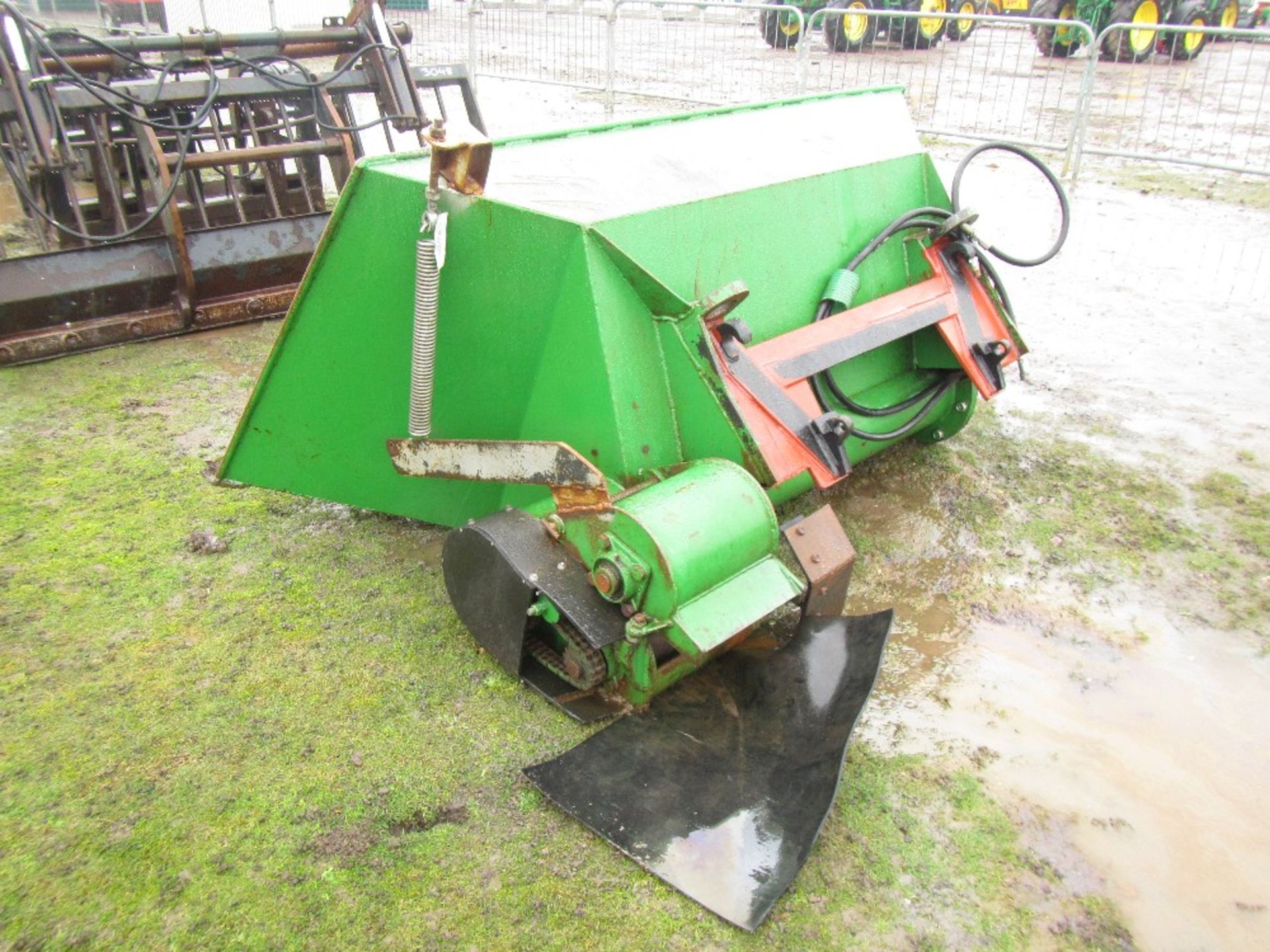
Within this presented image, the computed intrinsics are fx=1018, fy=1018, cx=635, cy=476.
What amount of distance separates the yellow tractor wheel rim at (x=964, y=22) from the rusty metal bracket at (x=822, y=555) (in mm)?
15672

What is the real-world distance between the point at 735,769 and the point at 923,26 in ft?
50.0

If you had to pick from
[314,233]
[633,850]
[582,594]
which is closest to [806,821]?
[633,850]

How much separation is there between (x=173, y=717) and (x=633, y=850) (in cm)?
131

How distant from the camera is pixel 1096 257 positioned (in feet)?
22.1

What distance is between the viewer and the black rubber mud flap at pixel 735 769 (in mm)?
2238

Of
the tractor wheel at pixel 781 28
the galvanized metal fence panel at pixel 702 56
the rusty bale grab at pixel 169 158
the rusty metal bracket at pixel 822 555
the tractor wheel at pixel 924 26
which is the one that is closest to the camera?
the rusty metal bracket at pixel 822 555

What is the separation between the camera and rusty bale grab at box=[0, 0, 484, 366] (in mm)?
4883

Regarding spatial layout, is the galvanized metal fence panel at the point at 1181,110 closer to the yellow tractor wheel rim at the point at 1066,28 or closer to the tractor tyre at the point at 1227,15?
the tractor tyre at the point at 1227,15

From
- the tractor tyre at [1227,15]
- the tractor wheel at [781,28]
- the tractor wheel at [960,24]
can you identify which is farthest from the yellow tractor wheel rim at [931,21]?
the tractor tyre at [1227,15]

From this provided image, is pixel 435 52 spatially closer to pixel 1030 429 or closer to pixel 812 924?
pixel 1030 429

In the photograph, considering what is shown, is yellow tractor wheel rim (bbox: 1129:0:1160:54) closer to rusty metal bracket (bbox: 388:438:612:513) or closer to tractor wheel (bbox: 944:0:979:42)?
tractor wheel (bbox: 944:0:979:42)

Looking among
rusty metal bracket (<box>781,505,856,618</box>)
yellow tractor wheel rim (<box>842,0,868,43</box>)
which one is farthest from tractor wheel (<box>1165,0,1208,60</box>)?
rusty metal bracket (<box>781,505,856,618</box>)

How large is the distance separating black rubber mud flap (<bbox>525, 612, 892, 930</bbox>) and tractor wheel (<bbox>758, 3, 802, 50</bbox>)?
13916 mm

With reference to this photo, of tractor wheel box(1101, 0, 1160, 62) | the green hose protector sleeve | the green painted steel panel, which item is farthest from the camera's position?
tractor wheel box(1101, 0, 1160, 62)
